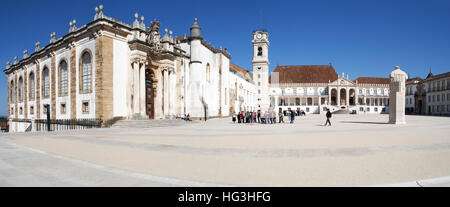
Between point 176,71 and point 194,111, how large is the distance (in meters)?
5.75

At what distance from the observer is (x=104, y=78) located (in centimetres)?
1964

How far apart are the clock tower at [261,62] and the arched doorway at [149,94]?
42687mm

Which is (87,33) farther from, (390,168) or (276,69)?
(276,69)

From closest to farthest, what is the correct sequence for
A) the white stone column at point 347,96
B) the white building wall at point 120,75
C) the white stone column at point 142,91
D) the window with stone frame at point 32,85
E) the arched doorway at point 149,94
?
the white building wall at point 120,75 → the white stone column at point 142,91 → the arched doorway at point 149,94 → the window with stone frame at point 32,85 → the white stone column at point 347,96

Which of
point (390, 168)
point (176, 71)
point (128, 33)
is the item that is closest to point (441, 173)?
point (390, 168)

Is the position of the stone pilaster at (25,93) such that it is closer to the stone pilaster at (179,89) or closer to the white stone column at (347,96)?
the stone pilaster at (179,89)

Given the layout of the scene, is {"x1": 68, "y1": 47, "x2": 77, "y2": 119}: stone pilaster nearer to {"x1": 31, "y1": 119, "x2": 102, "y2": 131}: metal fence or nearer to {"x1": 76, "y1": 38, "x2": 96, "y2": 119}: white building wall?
{"x1": 76, "y1": 38, "x2": 96, "y2": 119}: white building wall

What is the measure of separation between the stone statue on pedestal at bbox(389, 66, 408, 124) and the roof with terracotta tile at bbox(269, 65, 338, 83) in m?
60.1

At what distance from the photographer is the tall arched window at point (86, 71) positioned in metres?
21.0

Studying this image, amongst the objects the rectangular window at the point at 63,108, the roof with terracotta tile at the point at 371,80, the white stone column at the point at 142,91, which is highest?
the roof with terracotta tile at the point at 371,80

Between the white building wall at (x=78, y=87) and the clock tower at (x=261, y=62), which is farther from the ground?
the clock tower at (x=261, y=62)

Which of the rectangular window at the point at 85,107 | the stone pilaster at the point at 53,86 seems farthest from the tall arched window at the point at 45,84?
the rectangular window at the point at 85,107
